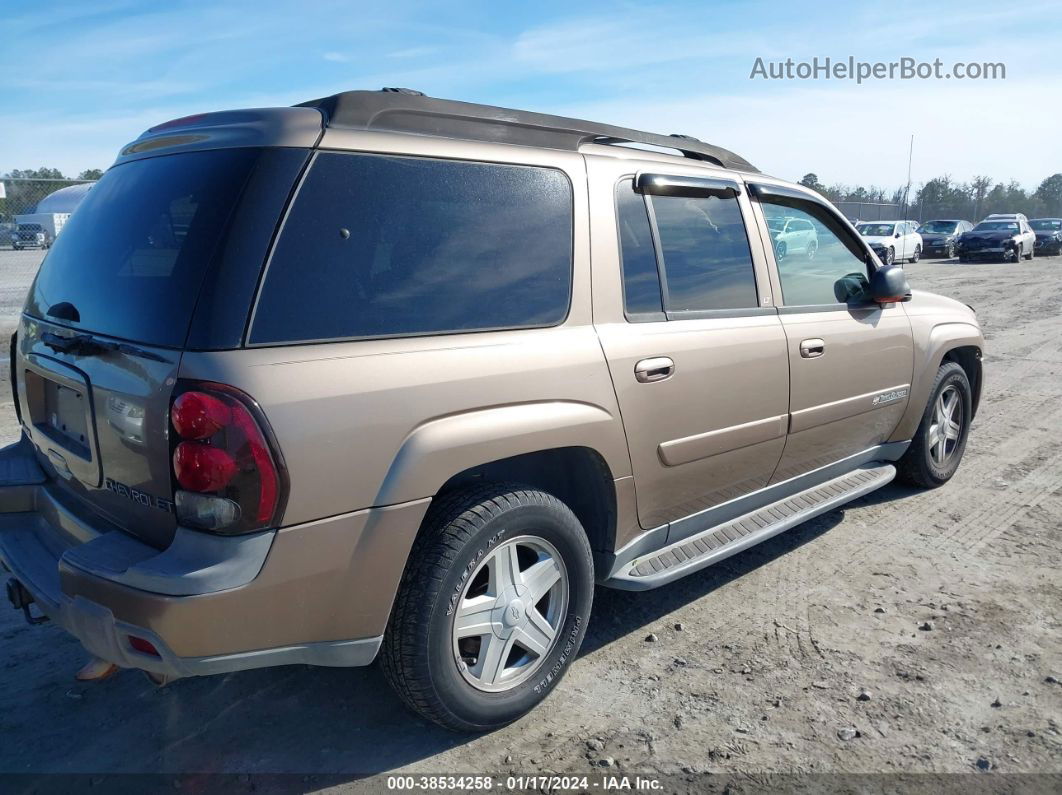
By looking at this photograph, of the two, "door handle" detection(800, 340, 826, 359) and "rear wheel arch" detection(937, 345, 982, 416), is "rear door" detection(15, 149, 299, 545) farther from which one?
"rear wheel arch" detection(937, 345, 982, 416)

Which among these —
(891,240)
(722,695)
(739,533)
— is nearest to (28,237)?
(891,240)

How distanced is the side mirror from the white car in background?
2194cm

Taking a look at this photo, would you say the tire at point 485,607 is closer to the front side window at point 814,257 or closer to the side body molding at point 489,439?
the side body molding at point 489,439

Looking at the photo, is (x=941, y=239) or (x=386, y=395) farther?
(x=941, y=239)

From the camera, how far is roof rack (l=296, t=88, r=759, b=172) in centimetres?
255

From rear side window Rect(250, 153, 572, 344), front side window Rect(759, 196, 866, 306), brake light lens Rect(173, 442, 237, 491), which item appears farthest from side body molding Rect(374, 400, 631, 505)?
front side window Rect(759, 196, 866, 306)

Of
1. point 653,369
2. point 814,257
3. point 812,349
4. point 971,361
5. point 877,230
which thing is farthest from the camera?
point 877,230

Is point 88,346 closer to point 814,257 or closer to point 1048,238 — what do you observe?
point 814,257

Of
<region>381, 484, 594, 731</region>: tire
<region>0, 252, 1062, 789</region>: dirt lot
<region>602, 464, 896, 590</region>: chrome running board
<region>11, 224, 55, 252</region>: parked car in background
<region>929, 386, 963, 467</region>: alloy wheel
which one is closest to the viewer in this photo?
<region>381, 484, 594, 731</region>: tire

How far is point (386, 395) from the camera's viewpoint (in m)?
2.38

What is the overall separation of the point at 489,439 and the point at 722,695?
1.34 m

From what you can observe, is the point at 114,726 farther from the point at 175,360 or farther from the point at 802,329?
the point at 802,329

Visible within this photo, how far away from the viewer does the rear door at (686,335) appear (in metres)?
3.10

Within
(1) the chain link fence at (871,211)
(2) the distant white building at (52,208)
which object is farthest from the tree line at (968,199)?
(2) the distant white building at (52,208)
